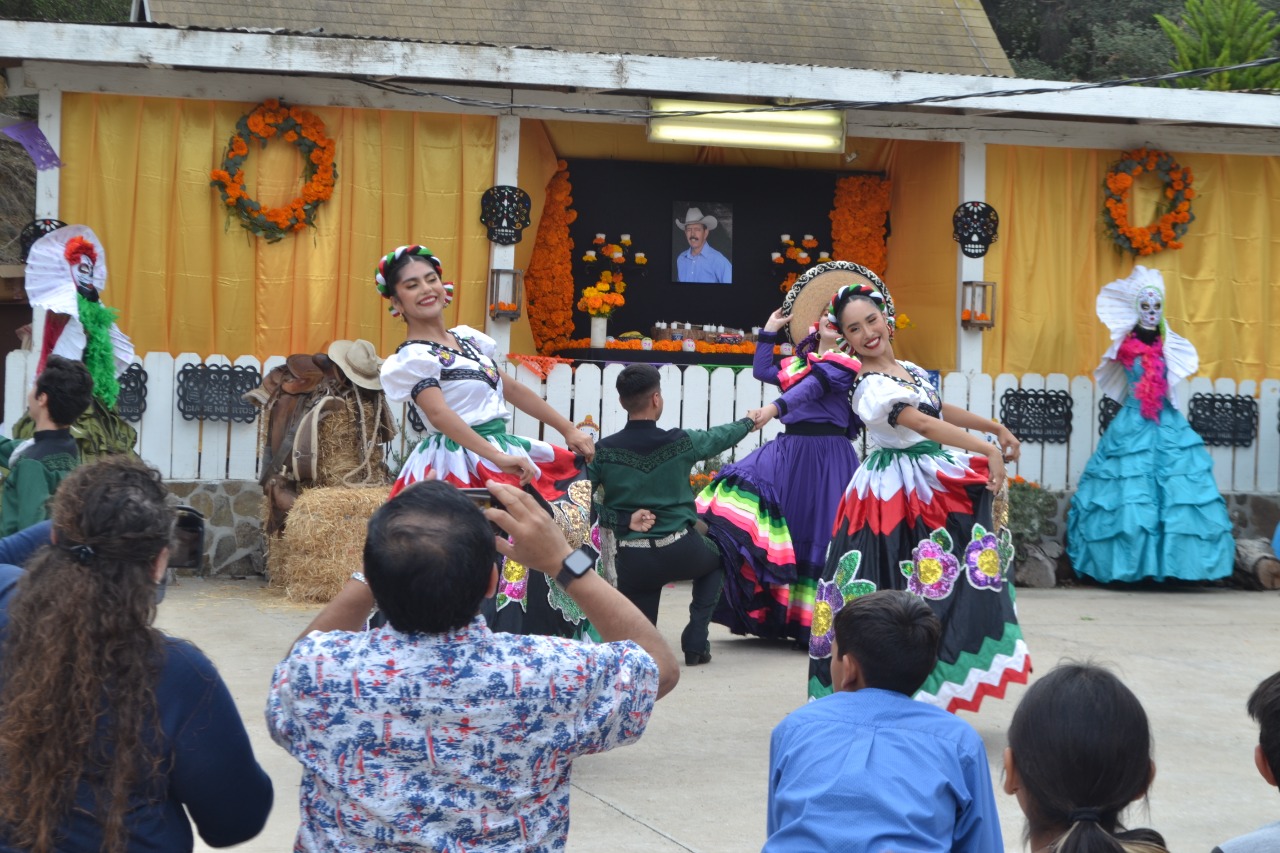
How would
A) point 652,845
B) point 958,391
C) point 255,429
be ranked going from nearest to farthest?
1. point 652,845
2. point 255,429
3. point 958,391

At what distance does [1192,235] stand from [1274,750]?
32.2 feet

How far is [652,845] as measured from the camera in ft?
14.5

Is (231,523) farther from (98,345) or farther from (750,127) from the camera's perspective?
(750,127)

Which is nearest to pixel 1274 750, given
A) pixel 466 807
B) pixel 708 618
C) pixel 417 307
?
pixel 466 807

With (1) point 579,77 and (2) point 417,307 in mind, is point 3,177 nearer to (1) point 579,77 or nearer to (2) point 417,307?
(1) point 579,77

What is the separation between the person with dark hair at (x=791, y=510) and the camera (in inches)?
305

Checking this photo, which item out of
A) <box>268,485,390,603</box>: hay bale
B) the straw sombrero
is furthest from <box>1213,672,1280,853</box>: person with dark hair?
<box>268,485,390,603</box>: hay bale

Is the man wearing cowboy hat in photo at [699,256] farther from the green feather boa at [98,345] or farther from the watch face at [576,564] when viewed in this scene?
the watch face at [576,564]

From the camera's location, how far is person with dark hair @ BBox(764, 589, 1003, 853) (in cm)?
256

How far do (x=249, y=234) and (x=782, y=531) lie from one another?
4586 mm

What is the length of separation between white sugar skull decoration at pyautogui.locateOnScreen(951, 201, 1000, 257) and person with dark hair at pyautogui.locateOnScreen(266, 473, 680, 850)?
9157mm

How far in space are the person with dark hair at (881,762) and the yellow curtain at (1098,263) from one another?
28.4 ft

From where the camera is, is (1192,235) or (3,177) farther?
(3,177)

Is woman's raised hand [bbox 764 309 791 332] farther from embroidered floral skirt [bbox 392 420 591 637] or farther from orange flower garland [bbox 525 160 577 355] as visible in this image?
orange flower garland [bbox 525 160 577 355]
